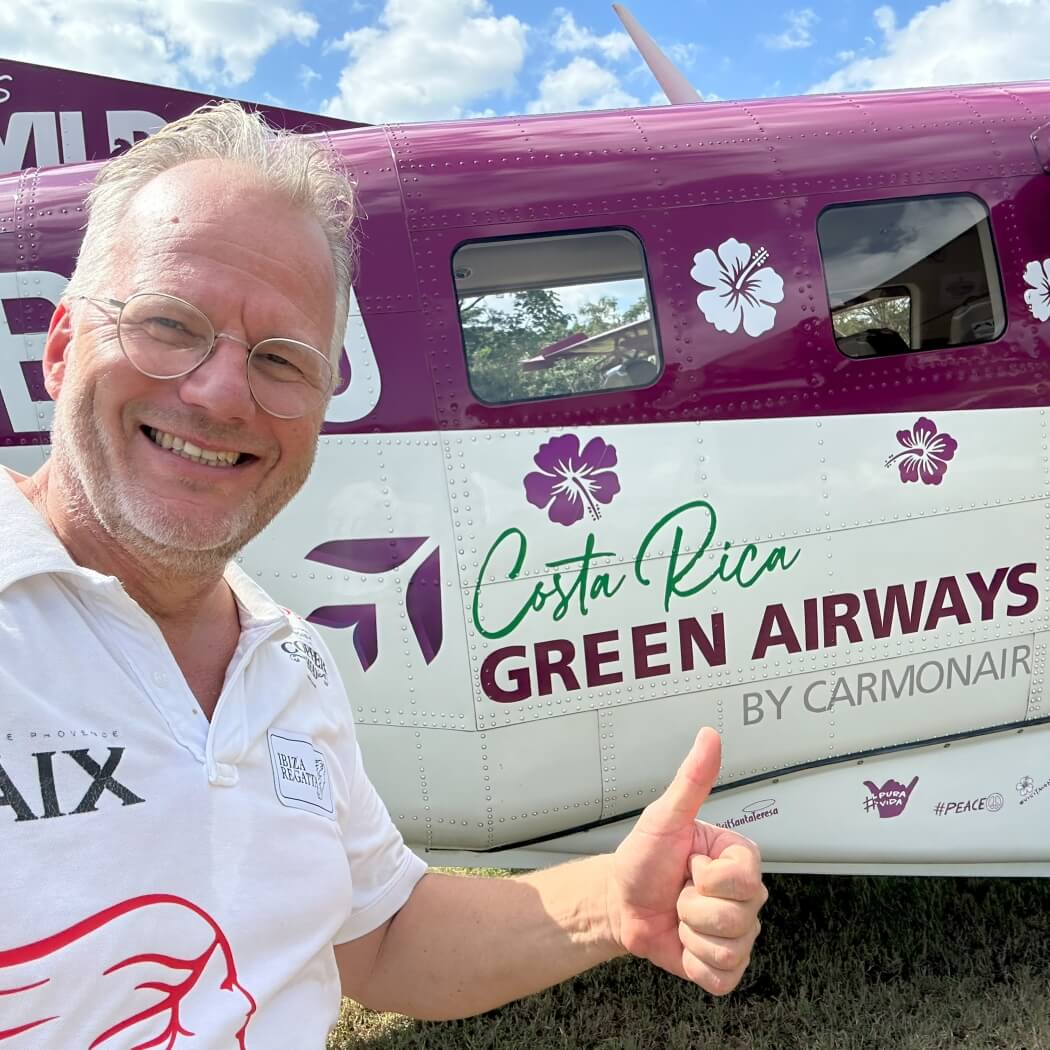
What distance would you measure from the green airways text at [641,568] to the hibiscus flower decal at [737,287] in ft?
2.16

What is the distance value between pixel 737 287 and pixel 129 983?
275 cm

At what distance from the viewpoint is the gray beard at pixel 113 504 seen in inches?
49.1

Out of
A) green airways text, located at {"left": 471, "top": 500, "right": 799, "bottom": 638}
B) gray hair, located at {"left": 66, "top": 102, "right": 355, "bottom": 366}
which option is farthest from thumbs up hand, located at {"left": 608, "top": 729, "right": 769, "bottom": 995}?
green airways text, located at {"left": 471, "top": 500, "right": 799, "bottom": 638}

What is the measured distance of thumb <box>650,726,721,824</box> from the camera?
126 cm

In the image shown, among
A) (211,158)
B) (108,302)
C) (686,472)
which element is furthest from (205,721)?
(686,472)

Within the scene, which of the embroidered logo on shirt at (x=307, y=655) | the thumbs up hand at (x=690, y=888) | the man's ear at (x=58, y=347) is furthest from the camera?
the embroidered logo on shirt at (x=307, y=655)

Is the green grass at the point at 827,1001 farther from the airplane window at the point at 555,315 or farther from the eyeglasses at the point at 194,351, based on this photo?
the eyeglasses at the point at 194,351

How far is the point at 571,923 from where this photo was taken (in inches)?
61.0

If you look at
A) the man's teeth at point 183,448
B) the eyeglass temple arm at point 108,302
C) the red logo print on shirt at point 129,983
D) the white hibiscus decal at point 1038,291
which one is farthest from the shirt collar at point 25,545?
the white hibiscus decal at point 1038,291

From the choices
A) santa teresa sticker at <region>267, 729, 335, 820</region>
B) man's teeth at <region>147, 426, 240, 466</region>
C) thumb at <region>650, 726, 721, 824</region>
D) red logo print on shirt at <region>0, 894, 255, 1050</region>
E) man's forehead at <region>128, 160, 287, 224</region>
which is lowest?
red logo print on shirt at <region>0, 894, 255, 1050</region>

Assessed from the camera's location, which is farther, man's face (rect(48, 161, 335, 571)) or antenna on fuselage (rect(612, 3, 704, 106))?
antenna on fuselage (rect(612, 3, 704, 106))

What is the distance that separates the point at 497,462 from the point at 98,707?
6.36 feet

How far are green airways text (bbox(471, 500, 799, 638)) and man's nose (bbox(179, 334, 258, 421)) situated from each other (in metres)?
1.67

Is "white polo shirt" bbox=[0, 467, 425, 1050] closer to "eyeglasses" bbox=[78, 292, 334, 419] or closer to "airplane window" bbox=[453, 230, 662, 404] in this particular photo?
"eyeglasses" bbox=[78, 292, 334, 419]
